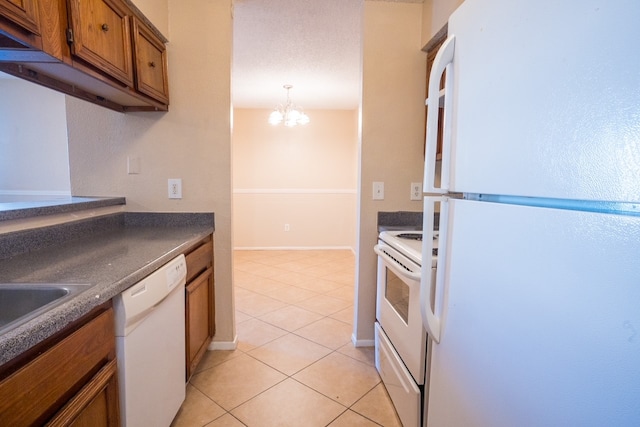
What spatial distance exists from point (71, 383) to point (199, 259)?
3.37 feet

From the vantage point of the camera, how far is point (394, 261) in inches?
60.9

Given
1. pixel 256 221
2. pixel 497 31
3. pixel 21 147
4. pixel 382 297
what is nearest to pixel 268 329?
pixel 382 297

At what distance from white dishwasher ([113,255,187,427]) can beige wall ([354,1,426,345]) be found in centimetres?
124

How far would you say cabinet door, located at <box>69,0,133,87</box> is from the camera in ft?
3.85

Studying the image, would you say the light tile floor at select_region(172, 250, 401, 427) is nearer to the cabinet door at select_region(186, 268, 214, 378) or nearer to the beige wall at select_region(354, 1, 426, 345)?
the cabinet door at select_region(186, 268, 214, 378)

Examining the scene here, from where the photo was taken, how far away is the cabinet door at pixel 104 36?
1.17 metres

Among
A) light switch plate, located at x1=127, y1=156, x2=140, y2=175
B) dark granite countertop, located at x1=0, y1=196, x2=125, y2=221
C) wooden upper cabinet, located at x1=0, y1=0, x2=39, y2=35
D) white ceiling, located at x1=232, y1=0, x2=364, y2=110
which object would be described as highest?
white ceiling, located at x1=232, y1=0, x2=364, y2=110

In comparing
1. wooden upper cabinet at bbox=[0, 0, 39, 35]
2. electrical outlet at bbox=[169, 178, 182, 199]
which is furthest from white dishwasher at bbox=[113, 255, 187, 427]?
wooden upper cabinet at bbox=[0, 0, 39, 35]

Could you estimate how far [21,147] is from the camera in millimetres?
3734

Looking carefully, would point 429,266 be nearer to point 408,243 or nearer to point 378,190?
point 408,243

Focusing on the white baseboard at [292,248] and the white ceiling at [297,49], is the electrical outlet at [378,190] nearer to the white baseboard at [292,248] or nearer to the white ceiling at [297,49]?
the white ceiling at [297,49]

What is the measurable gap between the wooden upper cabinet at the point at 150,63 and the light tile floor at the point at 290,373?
170 cm

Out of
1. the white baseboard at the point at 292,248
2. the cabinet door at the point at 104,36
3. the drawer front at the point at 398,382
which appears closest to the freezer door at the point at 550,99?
the drawer front at the point at 398,382

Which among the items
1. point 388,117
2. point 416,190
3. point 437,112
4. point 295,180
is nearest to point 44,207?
point 437,112
